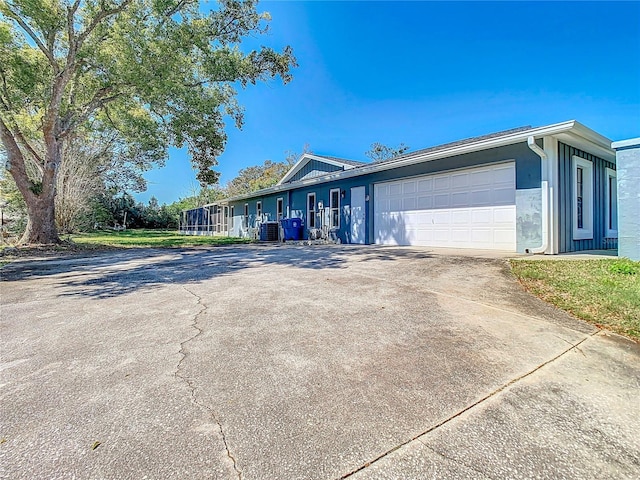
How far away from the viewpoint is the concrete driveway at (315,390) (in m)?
1.37

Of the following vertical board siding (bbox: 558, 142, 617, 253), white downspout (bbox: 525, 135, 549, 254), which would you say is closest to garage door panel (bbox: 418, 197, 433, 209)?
white downspout (bbox: 525, 135, 549, 254)

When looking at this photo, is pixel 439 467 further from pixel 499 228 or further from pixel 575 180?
pixel 575 180

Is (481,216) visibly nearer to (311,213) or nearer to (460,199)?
(460,199)

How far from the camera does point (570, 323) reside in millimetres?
3098

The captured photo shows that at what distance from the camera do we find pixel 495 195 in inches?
325

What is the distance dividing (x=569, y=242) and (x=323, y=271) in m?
6.36

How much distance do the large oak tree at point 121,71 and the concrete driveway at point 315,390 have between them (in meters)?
8.72

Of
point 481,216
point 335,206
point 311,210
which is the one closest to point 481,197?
point 481,216

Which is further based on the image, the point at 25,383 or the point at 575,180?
the point at 575,180

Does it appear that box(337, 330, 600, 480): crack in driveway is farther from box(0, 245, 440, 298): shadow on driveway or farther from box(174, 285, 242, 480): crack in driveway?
box(0, 245, 440, 298): shadow on driveway

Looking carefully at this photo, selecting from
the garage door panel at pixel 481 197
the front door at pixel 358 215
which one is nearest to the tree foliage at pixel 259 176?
the front door at pixel 358 215

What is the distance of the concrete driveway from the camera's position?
4.49ft

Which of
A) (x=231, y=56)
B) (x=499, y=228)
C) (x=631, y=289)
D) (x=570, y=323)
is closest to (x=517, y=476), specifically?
(x=570, y=323)

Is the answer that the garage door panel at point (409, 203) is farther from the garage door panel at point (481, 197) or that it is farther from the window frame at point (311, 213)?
the window frame at point (311, 213)
